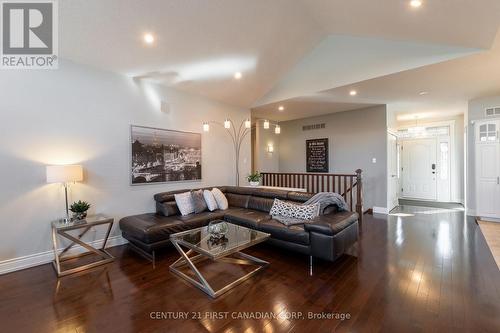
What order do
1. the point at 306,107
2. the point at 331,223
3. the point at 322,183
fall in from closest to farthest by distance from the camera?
1. the point at 331,223
2. the point at 322,183
3. the point at 306,107

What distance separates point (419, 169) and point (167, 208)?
8023 millimetres

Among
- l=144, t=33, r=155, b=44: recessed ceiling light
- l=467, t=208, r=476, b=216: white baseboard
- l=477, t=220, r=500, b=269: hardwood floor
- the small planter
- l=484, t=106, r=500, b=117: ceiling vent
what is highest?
l=144, t=33, r=155, b=44: recessed ceiling light

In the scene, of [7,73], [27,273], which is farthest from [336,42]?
[27,273]

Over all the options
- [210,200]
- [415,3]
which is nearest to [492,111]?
[415,3]

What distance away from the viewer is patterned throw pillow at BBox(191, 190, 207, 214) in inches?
157

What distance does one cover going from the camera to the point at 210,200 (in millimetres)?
4215

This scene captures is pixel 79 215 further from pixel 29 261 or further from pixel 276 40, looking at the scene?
pixel 276 40

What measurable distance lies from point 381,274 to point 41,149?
458 centimetres

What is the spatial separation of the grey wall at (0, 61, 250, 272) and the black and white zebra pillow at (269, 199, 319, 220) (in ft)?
7.03

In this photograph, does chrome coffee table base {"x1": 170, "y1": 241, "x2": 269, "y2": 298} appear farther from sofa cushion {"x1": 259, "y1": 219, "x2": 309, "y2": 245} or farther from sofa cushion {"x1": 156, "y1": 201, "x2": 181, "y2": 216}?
sofa cushion {"x1": 156, "y1": 201, "x2": 181, "y2": 216}

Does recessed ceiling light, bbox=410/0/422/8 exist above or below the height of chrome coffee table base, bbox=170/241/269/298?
above

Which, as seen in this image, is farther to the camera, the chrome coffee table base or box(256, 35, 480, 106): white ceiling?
box(256, 35, 480, 106): white ceiling

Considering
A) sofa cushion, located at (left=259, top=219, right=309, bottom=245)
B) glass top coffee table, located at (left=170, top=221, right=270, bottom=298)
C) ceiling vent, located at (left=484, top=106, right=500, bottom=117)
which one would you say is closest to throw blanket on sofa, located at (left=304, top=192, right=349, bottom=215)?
sofa cushion, located at (left=259, top=219, right=309, bottom=245)

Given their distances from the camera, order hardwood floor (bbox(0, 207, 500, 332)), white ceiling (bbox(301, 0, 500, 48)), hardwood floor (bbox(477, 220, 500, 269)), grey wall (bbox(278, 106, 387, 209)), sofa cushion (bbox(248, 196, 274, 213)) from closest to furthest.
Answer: hardwood floor (bbox(0, 207, 500, 332)), white ceiling (bbox(301, 0, 500, 48)), hardwood floor (bbox(477, 220, 500, 269)), sofa cushion (bbox(248, 196, 274, 213)), grey wall (bbox(278, 106, 387, 209))
